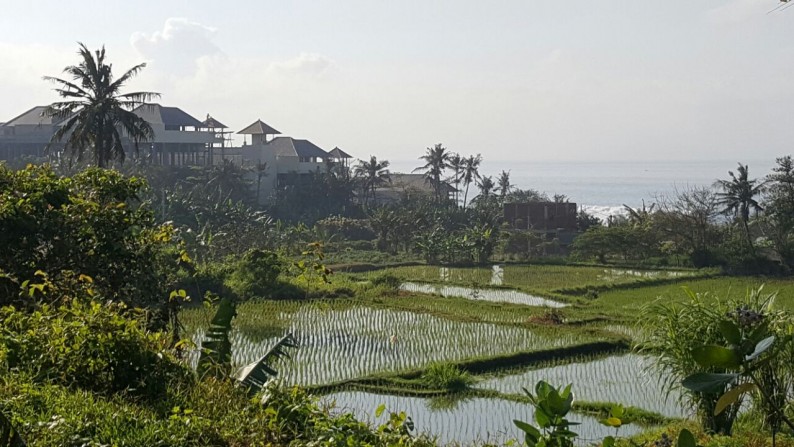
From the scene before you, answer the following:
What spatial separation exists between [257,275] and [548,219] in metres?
19.8

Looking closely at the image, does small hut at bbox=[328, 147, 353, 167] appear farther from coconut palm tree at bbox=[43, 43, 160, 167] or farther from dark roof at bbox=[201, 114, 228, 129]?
coconut palm tree at bbox=[43, 43, 160, 167]

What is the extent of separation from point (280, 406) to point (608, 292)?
65.2 ft

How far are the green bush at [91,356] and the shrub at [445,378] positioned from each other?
7237 mm

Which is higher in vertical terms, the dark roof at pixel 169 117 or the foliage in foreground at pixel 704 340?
the dark roof at pixel 169 117

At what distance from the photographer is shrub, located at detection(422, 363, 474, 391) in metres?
12.4

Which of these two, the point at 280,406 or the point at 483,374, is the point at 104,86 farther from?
the point at 280,406

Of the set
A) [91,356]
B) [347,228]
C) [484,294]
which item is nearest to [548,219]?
[347,228]

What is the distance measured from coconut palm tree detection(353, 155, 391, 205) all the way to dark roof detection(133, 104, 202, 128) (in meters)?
8.98

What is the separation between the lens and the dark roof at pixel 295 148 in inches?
1987

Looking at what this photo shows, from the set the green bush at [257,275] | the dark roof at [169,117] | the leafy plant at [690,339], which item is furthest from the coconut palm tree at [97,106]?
the dark roof at [169,117]

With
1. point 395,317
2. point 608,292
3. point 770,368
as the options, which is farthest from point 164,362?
point 608,292

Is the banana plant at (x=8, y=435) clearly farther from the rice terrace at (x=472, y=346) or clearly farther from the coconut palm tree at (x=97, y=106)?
the coconut palm tree at (x=97, y=106)

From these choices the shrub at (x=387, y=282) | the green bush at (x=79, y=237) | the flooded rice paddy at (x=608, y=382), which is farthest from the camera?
the shrub at (x=387, y=282)

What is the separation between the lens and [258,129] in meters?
47.9
